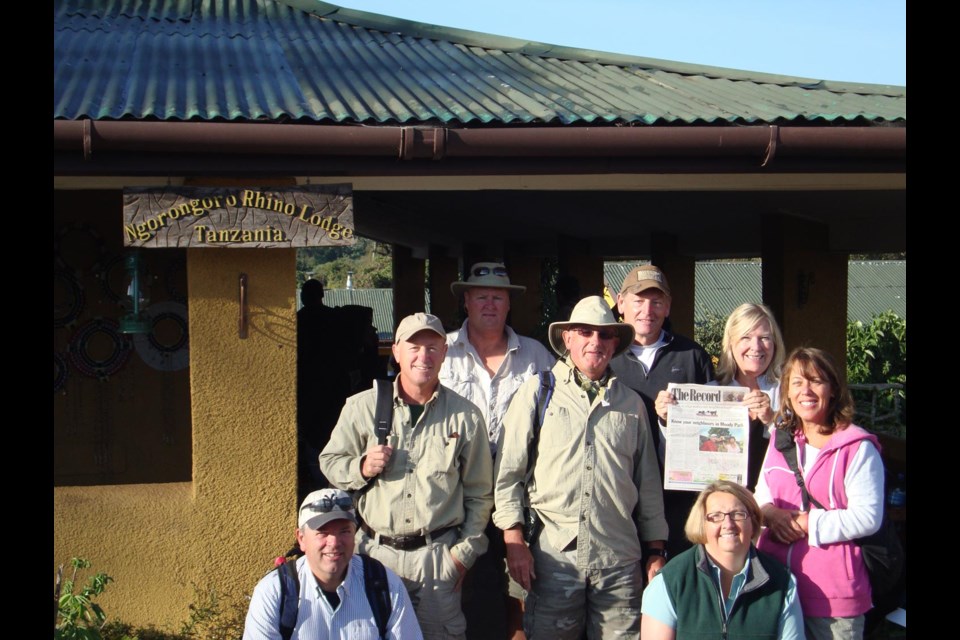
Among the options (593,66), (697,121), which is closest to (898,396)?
(593,66)

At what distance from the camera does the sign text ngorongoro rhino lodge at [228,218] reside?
4.77 m

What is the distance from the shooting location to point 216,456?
489 cm

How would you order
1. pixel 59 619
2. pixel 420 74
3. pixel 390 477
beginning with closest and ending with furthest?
pixel 390 477
pixel 59 619
pixel 420 74

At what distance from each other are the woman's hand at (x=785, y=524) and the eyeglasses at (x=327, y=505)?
1.60m

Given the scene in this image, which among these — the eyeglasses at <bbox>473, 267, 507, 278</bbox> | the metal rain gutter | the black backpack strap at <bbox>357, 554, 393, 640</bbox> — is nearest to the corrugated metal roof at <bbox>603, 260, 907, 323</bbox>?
the metal rain gutter

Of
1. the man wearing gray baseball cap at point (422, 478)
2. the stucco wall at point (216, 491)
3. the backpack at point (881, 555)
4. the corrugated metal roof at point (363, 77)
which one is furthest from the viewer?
the corrugated metal roof at point (363, 77)

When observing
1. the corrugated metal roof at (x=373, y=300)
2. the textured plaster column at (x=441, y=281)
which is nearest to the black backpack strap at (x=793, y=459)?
the textured plaster column at (x=441, y=281)

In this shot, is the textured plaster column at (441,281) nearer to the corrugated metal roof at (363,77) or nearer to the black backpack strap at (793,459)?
the corrugated metal roof at (363,77)

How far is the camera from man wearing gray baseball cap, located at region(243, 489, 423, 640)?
3639 millimetres

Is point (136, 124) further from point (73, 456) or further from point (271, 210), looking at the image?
point (73, 456)

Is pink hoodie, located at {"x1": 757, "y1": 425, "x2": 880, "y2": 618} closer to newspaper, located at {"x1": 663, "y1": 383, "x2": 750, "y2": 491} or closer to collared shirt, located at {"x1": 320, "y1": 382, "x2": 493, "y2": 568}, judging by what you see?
newspaper, located at {"x1": 663, "y1": 383, "x2": 750, "y2": 491}

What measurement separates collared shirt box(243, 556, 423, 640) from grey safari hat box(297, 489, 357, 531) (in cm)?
21

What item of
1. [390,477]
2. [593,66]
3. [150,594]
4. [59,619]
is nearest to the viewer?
[390,477]

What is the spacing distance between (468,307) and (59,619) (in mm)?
2333
